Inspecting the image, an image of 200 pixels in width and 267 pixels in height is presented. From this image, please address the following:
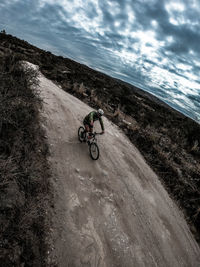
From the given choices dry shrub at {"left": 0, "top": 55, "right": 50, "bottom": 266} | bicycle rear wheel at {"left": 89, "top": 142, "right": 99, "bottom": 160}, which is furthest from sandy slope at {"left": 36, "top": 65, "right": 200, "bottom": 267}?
dry shrub at {"left": 0, "top": 55, "right": 50, "bottom": 266}

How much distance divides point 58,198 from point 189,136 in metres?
17.9

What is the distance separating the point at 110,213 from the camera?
18.0 feet

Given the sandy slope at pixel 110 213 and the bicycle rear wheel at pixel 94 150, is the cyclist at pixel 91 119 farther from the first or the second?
the sandy slope at pixel 110 213

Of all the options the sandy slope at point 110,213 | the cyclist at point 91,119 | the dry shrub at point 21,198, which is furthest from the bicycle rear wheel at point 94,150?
the dry shrub at point 21,198

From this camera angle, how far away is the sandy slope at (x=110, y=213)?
4406 mm

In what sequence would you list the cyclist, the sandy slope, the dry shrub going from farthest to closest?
the cyclist, the sandy slope, the dry shrub

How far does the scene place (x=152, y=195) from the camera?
7.38m

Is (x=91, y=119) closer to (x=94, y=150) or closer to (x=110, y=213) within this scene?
(x=94, y=150)

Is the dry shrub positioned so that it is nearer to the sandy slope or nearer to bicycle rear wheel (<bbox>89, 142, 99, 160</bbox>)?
the sandy slope

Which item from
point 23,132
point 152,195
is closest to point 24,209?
point 23,132

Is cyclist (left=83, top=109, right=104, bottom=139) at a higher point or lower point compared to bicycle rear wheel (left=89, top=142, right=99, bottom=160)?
higher

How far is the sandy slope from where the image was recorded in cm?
441

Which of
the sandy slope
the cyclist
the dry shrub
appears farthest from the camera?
the cyclist

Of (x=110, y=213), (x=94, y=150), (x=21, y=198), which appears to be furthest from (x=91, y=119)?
(x=21, y=198)
